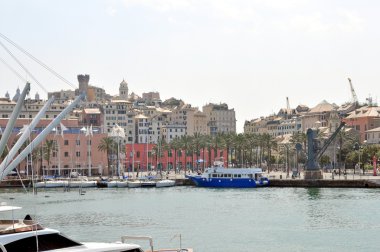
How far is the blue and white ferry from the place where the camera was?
140m

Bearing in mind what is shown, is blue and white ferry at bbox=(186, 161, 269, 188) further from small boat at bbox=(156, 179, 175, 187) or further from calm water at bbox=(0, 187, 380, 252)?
calm water at bbox=(0, 187, 380, 252)

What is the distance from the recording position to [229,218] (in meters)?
77.8

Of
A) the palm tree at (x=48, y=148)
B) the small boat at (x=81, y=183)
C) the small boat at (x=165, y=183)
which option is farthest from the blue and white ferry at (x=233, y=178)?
the palm tree at (x=48, y=148)

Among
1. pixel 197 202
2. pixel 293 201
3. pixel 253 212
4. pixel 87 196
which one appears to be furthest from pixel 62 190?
pixel 253 212

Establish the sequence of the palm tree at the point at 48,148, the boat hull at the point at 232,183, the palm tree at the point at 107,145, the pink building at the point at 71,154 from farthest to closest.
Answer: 1. the palm tree at the point at 107,145
2. the pink building at the point at 71,154
3. the palm tree at the point at 48,148
4. the boat hull at the point at 232,183

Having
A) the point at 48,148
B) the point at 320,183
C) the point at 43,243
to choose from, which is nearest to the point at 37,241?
the point at 43,243

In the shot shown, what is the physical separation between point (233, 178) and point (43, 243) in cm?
11719

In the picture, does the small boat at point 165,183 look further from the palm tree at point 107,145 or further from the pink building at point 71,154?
the palm tree at point 107,145

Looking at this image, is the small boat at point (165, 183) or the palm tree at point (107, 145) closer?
the small boat at point (165, 183)

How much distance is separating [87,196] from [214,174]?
1283 inches

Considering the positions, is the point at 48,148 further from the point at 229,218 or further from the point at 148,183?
the point at 229,218

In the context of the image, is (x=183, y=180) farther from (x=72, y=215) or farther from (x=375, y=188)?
(x=72, y=215)

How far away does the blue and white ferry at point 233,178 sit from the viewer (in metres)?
140

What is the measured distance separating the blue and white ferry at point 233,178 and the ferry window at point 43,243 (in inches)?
4537
